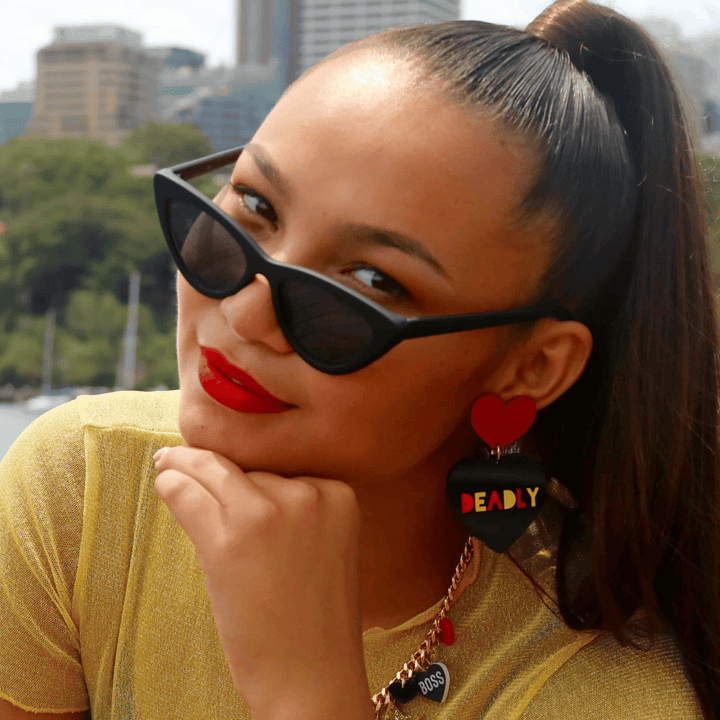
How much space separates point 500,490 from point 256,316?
0.57 m

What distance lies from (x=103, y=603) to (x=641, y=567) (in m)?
1.01

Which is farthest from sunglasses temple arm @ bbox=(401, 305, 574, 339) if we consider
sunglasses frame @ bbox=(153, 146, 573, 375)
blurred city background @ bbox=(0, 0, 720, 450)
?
blurred city background @ bbox=(0, 0, 720, 450)

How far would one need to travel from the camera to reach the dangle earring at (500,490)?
147 cm

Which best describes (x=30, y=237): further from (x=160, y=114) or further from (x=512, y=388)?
(x=512, y=388)

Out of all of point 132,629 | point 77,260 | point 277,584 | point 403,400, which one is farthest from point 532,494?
point 77,260

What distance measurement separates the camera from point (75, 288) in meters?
36.3

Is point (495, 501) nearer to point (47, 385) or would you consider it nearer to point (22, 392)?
point (47, 385)

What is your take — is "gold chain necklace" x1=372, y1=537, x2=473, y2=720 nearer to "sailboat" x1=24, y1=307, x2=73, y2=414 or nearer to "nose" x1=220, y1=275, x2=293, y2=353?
"nose" x1=220, y1=275, x2=293, y2=353

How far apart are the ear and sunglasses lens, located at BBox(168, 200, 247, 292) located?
1.60 feet

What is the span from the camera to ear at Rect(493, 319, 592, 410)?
1.42m

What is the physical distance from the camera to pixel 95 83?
59.3 metres

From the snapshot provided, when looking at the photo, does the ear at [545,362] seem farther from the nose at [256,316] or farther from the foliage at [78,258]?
the foliage at [78,258]

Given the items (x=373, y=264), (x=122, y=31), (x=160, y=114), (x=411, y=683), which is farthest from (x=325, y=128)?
(x=122, y=31)

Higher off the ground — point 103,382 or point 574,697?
point 574,697
